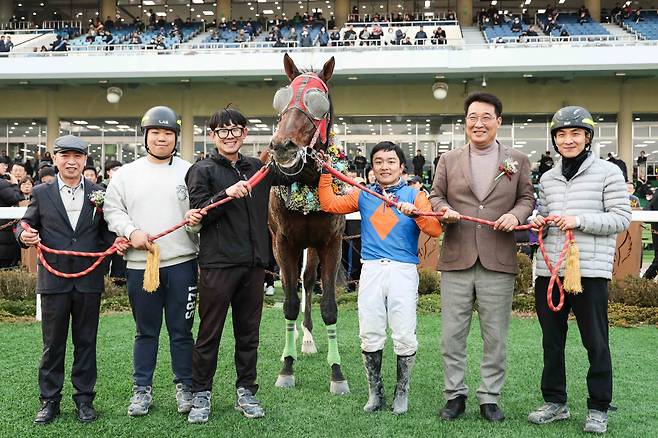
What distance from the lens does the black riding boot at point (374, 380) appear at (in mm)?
4039

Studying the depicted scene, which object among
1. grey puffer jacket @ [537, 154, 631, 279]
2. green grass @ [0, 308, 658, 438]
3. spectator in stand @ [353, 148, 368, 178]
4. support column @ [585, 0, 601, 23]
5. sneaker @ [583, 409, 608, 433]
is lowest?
green grass @ [0, 308, 658, 438]

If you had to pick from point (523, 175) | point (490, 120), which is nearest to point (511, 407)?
point (523, 175)

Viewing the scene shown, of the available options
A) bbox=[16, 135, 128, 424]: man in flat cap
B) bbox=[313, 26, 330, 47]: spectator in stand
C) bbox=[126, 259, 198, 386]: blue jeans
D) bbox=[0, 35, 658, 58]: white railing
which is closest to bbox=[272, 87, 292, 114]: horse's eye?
bbox=[126, 259, 198, 386]: blue jeans

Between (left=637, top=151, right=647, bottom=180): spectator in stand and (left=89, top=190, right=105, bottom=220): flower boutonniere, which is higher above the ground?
(left=637, top=151, right=647, bottom=180): spectator in stand

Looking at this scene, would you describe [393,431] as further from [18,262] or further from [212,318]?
[18,262]

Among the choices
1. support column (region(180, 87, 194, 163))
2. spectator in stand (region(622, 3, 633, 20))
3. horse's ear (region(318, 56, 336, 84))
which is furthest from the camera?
spectator in stand (region(622, 3, 633, 20))

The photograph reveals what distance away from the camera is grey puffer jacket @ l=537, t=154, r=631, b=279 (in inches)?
143

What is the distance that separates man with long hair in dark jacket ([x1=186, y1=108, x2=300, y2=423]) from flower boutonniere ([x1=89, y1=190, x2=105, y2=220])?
1.92 feet

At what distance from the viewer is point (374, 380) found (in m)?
4.09

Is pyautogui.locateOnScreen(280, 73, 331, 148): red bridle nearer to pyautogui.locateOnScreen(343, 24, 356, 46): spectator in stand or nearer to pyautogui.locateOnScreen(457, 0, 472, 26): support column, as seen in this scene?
pyautogui.locateOnScreen(343, 24, 356, 46): spectator in stand

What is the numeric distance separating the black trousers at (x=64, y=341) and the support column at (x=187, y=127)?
2039 centimetres

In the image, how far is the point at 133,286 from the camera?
3.99 metres

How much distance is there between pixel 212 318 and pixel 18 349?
302 centimetres

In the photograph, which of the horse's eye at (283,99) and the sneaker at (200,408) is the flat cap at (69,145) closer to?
the horse's eye at (283,99)
